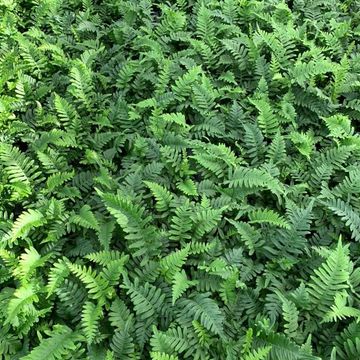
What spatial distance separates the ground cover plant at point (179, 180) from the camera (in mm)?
3752

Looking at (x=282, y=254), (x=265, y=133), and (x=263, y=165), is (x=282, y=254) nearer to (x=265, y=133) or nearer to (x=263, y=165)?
(x=263, y=165)

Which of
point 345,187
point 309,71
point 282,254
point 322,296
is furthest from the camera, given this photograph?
point 309,71

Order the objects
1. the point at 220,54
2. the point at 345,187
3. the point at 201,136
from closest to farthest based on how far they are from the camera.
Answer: the point at 345,187 < the point at 201,136 < the point at 220,54

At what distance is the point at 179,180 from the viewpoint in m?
4.71

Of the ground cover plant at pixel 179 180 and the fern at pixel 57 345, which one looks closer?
the fern at pixel 57 345

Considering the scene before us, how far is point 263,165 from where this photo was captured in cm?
473

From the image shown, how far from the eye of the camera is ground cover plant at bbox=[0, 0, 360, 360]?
3.75 metres

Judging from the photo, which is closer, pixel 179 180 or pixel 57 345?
pixel 57 345

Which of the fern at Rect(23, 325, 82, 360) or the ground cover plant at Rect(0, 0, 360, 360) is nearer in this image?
the fern at Rect(23, 325, 82, 360)

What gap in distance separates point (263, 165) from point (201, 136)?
0.76 meters

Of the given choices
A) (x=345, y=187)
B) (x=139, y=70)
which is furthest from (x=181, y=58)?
(x=345, y=187)

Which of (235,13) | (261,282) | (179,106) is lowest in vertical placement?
(261,282)

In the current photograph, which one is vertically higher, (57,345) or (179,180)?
(179,180)

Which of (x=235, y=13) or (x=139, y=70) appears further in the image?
(x=235, y=13)
